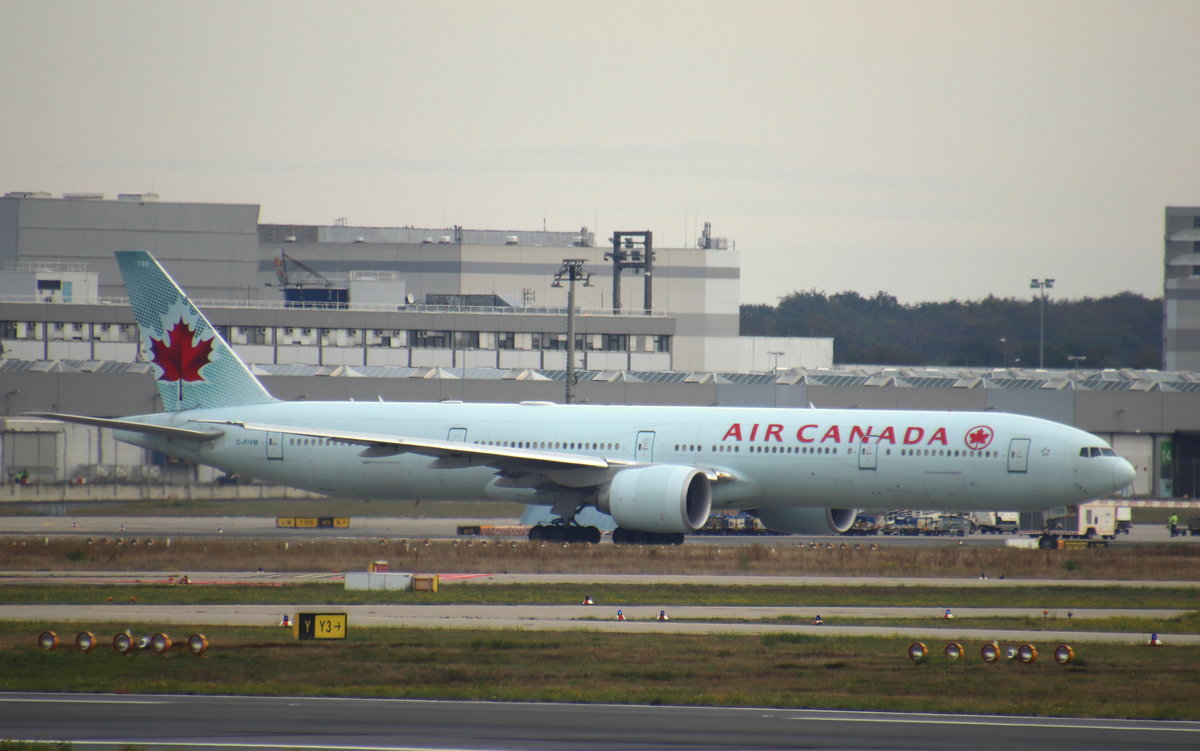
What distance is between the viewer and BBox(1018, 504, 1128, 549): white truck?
61750 mm

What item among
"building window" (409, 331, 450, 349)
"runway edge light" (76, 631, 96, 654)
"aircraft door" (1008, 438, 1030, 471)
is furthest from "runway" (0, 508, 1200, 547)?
"building window" (409, 331, 450, 349)

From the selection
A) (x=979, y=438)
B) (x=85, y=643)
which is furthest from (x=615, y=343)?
(x=85, y=643)

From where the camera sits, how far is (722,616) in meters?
32.0

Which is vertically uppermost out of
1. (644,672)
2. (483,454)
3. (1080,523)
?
(483,454)

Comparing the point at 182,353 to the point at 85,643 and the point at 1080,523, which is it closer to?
the point at 85,643

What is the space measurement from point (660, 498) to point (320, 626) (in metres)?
21.6

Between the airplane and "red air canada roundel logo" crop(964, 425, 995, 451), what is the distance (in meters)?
0.06

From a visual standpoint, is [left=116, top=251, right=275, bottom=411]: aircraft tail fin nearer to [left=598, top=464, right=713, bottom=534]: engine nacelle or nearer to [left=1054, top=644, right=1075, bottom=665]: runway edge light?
[left=598, top=464, right=713, bottom=534]: engine nacelle

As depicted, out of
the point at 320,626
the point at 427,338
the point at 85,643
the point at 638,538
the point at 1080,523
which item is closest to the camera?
the point at 85,643

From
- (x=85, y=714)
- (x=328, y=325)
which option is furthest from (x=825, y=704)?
(x=328, y=325)

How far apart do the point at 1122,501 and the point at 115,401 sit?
5336 cm

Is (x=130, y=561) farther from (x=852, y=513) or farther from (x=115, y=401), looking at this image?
(x=115, y=401)

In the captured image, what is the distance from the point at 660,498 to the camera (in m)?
48.4

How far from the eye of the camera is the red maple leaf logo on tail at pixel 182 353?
58.8 metres
